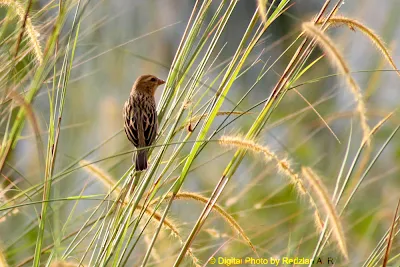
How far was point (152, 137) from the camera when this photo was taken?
2893 mm

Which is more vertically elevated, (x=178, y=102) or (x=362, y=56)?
(x=362, y=56)

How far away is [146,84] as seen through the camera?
3.45m

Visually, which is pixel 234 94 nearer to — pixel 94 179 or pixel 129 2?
pixel 129 2

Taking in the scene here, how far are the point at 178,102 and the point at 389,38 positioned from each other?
5.61 ft

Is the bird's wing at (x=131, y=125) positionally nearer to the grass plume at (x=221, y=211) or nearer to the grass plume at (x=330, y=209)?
the grass plume at (x=221, y=211)

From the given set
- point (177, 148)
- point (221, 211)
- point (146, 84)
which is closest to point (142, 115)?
point (146, 84)

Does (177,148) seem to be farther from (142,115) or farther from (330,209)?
(142,115)

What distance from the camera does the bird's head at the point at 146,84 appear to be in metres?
3.40

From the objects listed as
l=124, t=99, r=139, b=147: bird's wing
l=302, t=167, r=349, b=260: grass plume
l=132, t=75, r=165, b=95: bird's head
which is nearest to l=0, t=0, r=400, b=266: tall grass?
l=302, t=167, r=349, b=260: grass plume

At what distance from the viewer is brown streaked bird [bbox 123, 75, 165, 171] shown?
2883 mm

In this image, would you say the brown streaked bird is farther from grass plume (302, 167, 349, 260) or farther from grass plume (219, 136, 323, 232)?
grass plume (302, 167, 349, 260)

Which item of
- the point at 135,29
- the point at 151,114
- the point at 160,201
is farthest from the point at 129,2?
the point at 160,201

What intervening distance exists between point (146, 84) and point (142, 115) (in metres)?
0.47

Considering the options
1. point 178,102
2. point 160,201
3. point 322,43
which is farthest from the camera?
point 178,102
